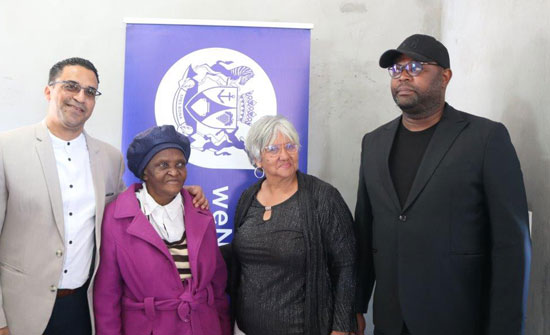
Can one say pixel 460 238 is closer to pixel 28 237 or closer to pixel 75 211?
pixel 75 211

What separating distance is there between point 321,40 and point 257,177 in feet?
4.13

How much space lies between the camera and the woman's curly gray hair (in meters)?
2.09

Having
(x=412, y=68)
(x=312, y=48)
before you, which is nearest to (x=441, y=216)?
(x=412, y=68)

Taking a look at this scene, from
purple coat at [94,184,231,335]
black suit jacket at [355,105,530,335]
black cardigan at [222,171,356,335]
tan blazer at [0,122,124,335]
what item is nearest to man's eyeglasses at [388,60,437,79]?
black suit jacket at [355,105,530,335]

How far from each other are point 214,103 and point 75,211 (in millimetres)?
1234

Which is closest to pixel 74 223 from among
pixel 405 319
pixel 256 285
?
pixel 256 285

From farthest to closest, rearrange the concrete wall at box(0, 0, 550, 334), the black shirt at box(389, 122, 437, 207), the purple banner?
the concrete wall at box(0, 0, 550, 334), the purple banner, the black shirt at box(389, 122, 437, 207)

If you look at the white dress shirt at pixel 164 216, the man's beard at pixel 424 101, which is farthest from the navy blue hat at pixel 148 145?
the man's beard at pixel 424 101

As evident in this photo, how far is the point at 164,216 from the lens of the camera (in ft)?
6.34

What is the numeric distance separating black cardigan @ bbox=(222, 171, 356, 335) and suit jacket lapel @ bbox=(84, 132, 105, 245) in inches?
35.0

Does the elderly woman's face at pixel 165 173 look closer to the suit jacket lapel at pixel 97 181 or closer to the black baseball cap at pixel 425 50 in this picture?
the suit jacket lapel at pixel 97 181

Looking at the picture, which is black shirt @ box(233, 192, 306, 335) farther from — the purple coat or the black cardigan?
the purple coat

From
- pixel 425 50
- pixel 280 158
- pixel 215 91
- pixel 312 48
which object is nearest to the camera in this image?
pixel 425 50

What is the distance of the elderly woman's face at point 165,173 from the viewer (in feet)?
6.23
